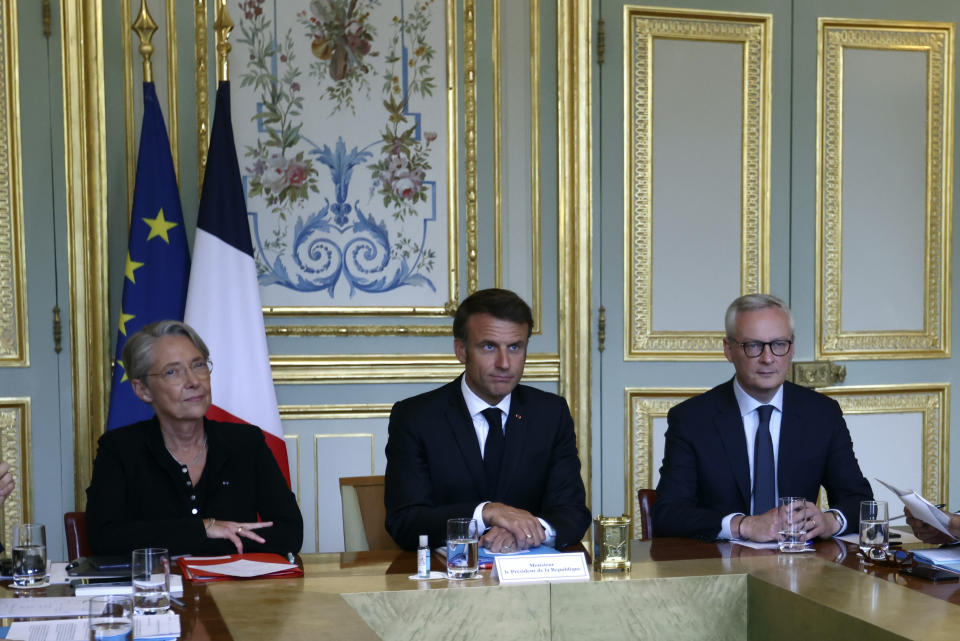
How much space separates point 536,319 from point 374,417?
0.87 m

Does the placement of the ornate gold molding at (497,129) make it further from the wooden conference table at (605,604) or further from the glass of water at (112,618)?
the glass of water at (112,618)

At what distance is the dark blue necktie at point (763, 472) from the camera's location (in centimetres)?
307

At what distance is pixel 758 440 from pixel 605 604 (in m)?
1.15

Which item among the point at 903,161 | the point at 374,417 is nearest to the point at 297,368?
the point at 374,417

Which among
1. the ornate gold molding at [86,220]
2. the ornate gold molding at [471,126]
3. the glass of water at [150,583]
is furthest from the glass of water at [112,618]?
the ornate gold molding at [471,126]

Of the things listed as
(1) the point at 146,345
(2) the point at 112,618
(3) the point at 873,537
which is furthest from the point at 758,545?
(1) the point at 146,345

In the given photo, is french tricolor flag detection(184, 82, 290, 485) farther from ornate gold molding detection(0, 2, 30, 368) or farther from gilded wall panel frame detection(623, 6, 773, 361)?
gilded wall panel frame detection(623, 6, 773, 361)

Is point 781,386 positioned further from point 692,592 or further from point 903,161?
point 903,161

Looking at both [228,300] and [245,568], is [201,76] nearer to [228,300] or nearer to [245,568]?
[228,300]

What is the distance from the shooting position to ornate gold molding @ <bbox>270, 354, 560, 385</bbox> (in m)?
4.68

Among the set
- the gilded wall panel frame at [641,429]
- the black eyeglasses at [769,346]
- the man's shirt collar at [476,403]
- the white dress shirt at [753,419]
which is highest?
the black eyeglasses at [769,346]

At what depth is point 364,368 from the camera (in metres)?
4.76

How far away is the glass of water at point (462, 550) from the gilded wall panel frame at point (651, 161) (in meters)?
2.86

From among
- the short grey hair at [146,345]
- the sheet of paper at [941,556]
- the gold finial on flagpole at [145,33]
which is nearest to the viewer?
the sheet of paper at [941,556]
